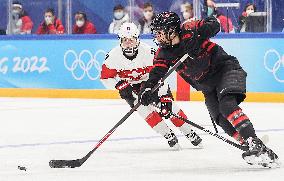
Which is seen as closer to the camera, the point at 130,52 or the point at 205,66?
the point at 205,66

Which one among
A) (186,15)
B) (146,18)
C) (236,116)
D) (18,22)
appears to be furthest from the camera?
(18,22)

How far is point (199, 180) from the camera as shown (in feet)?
14.7

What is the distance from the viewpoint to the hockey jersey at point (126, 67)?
21.1ft

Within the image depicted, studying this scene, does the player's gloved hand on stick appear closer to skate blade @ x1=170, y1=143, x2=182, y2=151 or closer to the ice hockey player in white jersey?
the ice hockey player in white jersey

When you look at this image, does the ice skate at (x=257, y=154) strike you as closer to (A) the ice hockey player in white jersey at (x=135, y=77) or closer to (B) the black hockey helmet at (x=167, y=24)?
(B) the black hockey helmet at (x=167, y=24)

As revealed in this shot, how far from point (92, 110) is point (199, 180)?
536 centimetres

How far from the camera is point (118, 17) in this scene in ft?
38.9

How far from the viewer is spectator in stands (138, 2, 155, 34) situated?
11617 millimetres

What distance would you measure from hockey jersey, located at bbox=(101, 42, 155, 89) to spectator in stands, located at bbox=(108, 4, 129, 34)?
5.36m

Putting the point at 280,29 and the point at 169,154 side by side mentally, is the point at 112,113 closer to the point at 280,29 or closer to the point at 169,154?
the point at 280,29

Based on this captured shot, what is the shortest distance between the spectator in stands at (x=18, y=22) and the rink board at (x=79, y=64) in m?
0.25

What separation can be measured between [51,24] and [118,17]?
47.8 inches

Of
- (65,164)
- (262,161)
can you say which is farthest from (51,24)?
(262,161)

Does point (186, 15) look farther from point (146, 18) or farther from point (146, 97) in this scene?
point (146, 97)
